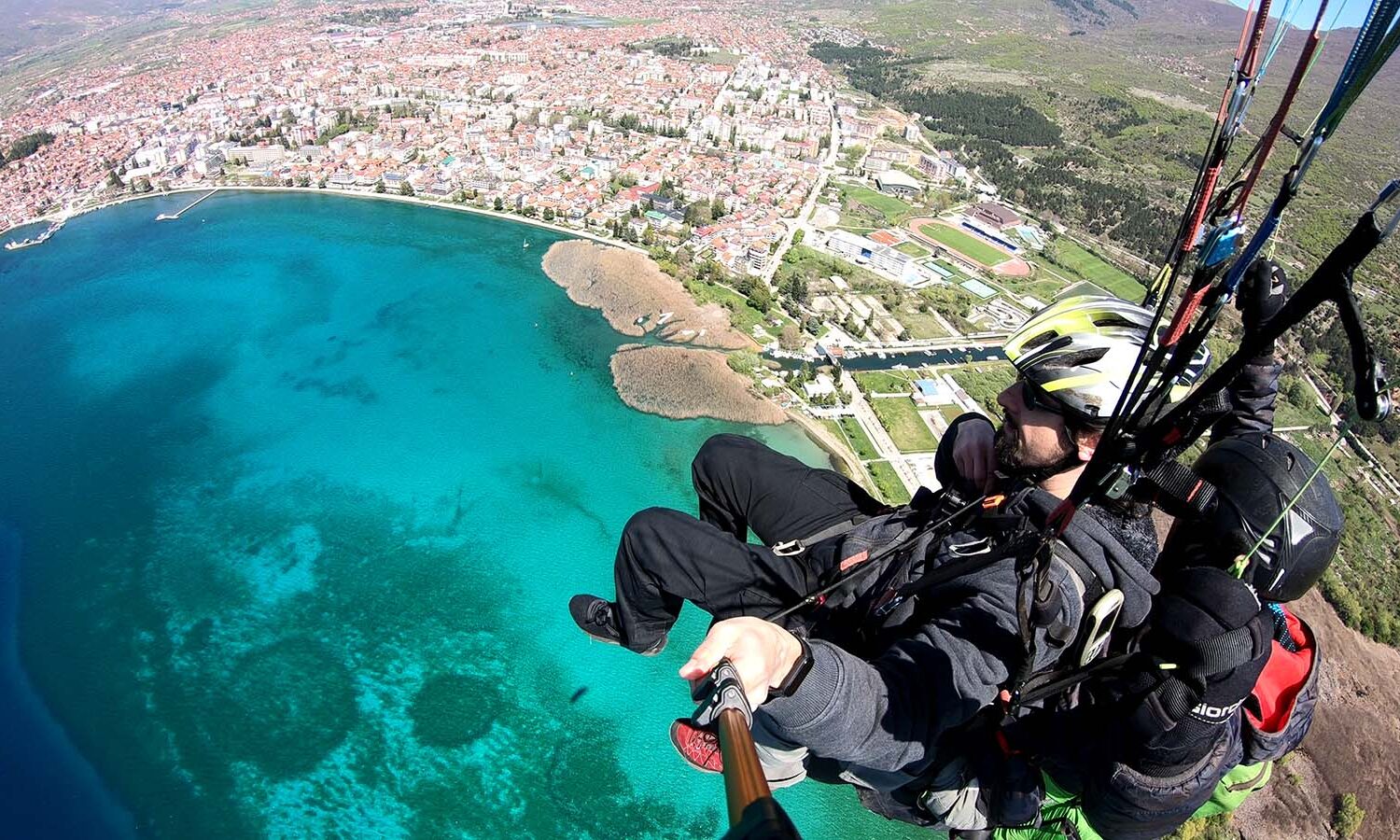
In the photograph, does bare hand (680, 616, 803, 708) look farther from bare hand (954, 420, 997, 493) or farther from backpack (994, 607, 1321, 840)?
backpack (994, 607, 1321, 840)

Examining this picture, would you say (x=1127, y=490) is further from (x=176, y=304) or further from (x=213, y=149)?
(x=213, y=149)

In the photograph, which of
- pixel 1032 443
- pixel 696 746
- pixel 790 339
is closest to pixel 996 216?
pixel 790 339

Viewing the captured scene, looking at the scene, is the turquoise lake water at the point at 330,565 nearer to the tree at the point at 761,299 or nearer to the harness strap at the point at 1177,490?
the tree at the point at 761,299

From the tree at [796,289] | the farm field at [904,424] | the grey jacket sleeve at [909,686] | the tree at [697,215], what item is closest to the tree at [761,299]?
the tree at [796,289]

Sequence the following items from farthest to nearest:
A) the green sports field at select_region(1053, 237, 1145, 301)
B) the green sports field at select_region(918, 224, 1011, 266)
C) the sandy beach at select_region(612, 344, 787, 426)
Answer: the green sports field at select_region(918, 224, 1011, 266), the green sports field at select_region(1053, 237, 1145, 301), the sandy beach at select_region(612, 344, 787, 426)

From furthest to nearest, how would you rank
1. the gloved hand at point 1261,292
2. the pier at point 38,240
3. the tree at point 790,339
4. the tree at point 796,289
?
the pier at point 38,240 < the tree at point 796,289 < the tree at point 790,339 < the gloved hand at point 1261,292

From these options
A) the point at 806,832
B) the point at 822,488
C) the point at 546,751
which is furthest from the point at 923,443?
the point at 822,488

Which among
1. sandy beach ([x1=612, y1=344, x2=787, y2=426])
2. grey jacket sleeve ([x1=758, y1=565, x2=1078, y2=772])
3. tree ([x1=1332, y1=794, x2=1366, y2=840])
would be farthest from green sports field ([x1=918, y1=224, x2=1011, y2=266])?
grey jacket sleeve ([x1=758, y1=565, x2=1078, y2=772])

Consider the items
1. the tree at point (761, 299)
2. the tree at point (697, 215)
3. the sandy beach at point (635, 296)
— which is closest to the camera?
the sandy beach at point (635, 296)
